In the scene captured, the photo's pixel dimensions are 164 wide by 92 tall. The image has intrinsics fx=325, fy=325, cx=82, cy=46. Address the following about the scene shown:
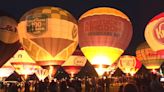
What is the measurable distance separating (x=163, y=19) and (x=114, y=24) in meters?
2.61

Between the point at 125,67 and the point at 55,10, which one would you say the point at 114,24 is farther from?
the point at 125,67

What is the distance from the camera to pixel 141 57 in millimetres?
26656

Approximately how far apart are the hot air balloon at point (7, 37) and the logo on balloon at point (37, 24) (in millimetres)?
1790

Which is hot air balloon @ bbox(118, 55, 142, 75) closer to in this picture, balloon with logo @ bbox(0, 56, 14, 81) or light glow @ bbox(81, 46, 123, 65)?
balloon with logo @ bbox(0, 56, 14, 81)

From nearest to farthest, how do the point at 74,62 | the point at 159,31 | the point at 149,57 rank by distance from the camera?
the point at 159,31
the point at 149,57
the point at 74,62

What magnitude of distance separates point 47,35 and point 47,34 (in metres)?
0.05

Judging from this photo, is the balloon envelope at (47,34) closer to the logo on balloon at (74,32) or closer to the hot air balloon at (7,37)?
the logo on balloon at (74,32)

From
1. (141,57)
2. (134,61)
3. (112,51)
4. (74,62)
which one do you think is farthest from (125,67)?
(112,51)

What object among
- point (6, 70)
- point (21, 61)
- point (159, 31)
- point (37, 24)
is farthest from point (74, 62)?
point (159, 31)

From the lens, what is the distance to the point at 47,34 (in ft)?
53.8

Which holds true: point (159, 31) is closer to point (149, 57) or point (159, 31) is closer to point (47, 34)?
point (47, 34)

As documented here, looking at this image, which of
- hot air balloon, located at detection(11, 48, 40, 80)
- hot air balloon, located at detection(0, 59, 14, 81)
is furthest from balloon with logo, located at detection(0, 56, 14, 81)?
hot air balloon, located at detection(11, 48, 40, 80)

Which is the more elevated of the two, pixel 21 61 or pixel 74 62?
pixel 21 61

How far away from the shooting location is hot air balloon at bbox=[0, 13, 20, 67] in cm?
1770
